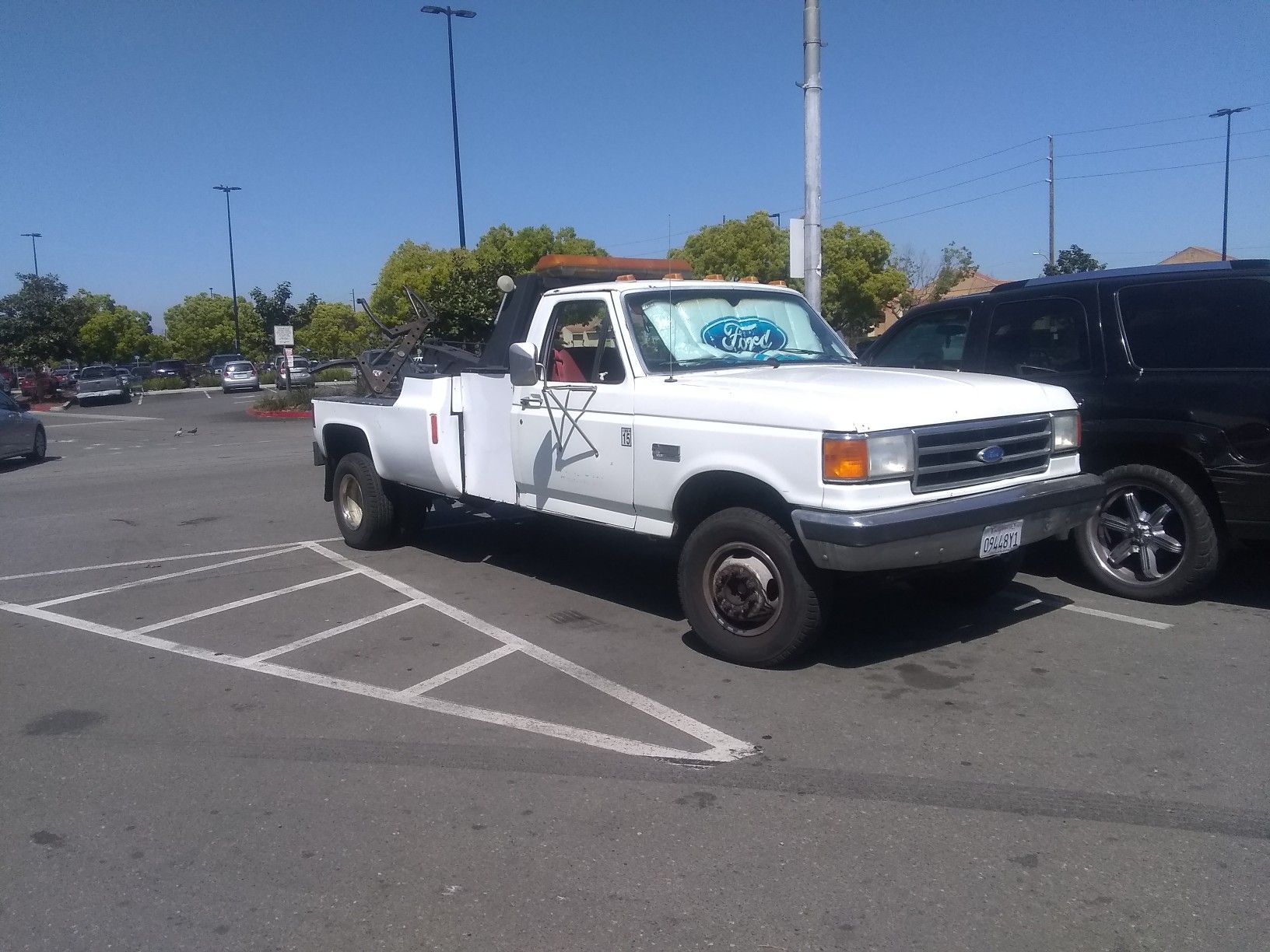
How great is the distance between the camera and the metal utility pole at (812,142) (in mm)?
10578

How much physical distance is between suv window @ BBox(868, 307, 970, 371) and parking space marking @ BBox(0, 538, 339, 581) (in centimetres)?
528

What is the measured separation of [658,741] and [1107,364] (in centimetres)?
397

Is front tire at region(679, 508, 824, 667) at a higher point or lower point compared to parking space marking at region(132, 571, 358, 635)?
higher

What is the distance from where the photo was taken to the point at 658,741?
482 cm

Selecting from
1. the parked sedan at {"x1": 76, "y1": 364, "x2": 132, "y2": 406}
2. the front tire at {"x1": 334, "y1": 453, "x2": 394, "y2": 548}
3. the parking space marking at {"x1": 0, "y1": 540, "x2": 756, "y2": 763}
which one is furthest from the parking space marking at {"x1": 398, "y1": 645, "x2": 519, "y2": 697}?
the parked sedan at {"x1": 76, "y1": 364, "x2": 132, "y2": 406}

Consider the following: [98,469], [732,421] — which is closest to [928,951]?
[732,421]

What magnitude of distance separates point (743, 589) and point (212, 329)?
72585 mm

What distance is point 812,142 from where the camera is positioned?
10.8 meters

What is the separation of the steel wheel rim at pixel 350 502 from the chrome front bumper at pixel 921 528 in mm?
5161

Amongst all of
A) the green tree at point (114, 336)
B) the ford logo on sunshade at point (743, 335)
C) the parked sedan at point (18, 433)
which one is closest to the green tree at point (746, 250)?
the parked sedan at point (18, 433)

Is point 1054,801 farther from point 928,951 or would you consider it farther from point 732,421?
point 732,421

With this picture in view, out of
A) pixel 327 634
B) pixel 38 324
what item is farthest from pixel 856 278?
pixel 38 324

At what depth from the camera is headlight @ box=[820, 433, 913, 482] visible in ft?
16.4

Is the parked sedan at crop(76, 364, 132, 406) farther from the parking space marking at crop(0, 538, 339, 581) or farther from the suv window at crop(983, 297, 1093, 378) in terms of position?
the suv window at crop(983, 297, 1093, 378)
